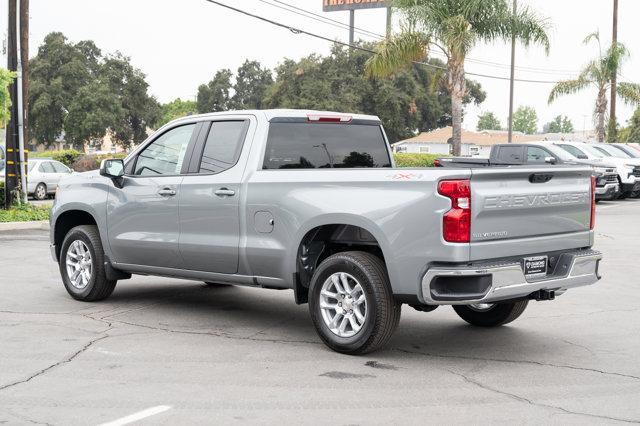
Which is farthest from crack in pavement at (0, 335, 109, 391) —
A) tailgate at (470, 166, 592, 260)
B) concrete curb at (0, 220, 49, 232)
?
concrete curb at (0, 220, 49, 232)

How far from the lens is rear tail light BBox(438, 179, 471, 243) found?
235 inches

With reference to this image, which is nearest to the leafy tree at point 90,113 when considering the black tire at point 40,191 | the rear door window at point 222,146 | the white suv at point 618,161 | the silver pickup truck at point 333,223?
the black tire at point 40,191

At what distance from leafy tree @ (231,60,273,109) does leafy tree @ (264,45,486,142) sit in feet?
66.3

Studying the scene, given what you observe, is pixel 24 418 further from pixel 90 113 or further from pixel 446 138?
pixel 446 138

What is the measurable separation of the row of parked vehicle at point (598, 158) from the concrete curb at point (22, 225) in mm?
12211

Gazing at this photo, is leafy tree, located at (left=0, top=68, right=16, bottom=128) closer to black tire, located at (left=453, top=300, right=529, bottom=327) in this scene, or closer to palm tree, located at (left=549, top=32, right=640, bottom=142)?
black tire, located at (left=453, top=300, right=529, bottom=327)

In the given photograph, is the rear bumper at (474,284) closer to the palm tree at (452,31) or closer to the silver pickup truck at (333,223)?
the silver pickup truck at (333,223)

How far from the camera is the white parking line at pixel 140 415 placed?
16.0ft

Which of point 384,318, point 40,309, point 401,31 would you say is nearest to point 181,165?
point 40,309

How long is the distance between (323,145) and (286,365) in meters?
2.32

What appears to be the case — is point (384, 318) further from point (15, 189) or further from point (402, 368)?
point (15, 189)

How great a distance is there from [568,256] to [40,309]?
17.4 feet

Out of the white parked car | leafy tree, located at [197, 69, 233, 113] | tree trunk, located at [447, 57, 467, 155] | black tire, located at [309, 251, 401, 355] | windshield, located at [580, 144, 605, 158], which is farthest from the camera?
leafy tree, located at [197, 69, 233, 113]

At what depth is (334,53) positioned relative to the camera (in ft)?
222
